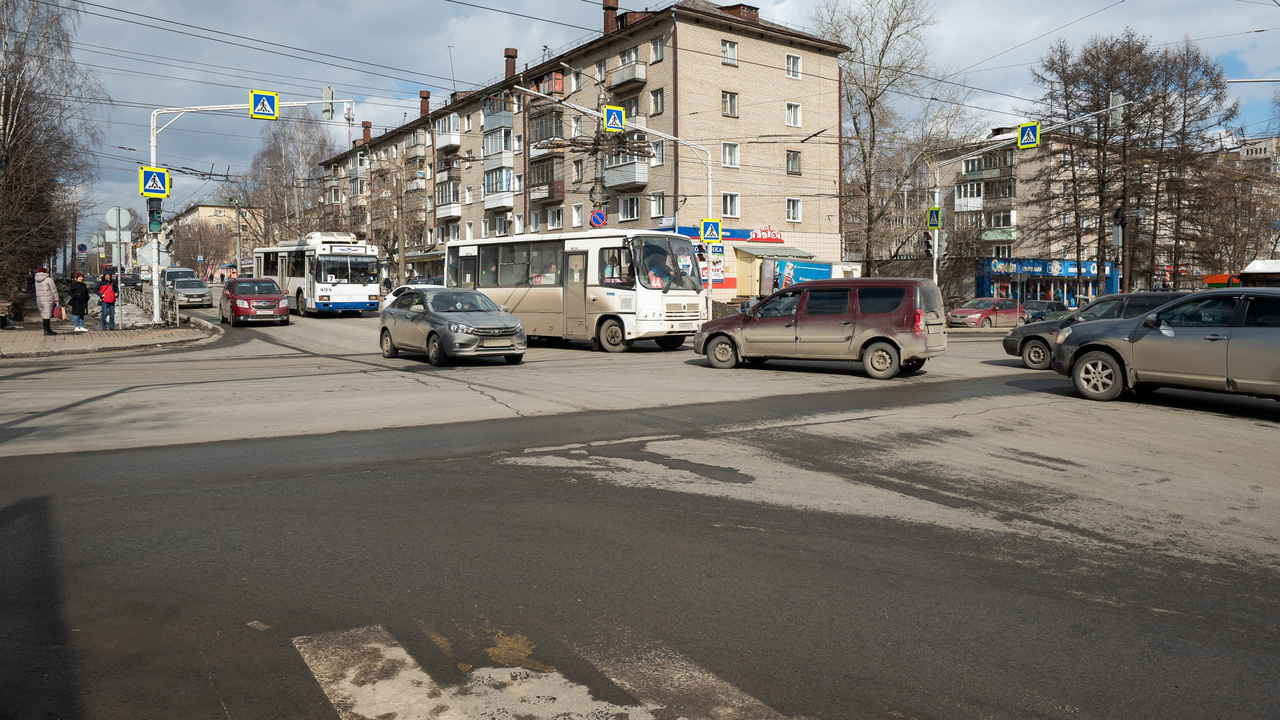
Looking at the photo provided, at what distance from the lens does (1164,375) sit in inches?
456

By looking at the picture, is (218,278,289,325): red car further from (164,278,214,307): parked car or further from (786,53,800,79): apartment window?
(786,53,800,79): apartment window

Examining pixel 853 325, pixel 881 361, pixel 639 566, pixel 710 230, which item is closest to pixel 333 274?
pixel 710 230

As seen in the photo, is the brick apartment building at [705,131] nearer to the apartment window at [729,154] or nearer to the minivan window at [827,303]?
the apartment window at [729,154]

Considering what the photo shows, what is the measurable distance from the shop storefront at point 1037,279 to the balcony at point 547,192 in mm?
25951

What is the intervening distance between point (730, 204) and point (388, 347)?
29.7 metres

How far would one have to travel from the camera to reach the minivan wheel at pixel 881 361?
15.1 metres

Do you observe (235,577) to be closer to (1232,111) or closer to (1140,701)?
(1140,701)

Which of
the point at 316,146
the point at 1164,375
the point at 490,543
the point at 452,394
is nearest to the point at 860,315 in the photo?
the point at 1164,375

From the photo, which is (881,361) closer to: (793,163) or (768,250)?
(768,250)

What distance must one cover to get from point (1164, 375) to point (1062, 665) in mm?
9516

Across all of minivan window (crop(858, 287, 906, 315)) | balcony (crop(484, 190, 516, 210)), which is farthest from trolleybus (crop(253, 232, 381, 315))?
minivan window (crop(858, 287, 906, 315))

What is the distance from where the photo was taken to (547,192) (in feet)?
180

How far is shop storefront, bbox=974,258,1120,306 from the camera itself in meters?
53.9

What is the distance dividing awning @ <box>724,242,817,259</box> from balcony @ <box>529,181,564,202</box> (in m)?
12.6
